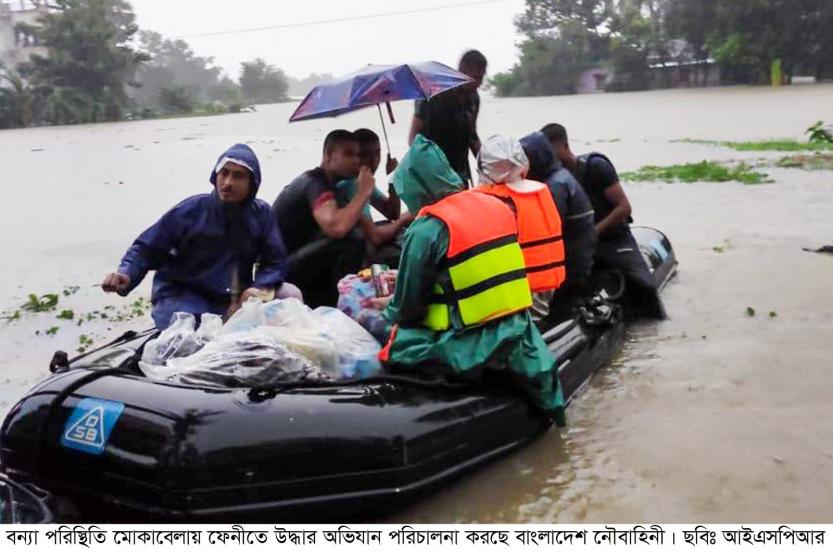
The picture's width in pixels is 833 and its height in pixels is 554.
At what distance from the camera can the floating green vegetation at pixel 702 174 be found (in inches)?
507

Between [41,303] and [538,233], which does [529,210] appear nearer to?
[538,233]

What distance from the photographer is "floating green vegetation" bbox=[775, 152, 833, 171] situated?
1367cm

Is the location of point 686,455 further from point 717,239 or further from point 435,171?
point 717,239

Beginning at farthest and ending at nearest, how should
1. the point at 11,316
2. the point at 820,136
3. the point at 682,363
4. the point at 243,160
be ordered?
1. the point at 820,136
2. the point at 11,316
3. the point at 682,363
4. the point at 243,160

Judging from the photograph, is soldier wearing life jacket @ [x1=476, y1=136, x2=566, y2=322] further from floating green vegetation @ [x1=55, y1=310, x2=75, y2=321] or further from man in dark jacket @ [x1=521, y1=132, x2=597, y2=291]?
floating green vegetation @ [x1=55, y1=310, x2=75, y2=321]

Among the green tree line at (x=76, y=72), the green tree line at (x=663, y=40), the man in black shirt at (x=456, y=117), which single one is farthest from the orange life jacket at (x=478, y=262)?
the green tree line at (x=76, y=72)

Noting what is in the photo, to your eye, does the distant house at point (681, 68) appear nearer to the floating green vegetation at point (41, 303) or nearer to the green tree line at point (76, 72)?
the green tree line at point (76, 72)

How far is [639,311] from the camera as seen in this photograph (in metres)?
6.12

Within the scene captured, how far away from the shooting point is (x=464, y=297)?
144 inches

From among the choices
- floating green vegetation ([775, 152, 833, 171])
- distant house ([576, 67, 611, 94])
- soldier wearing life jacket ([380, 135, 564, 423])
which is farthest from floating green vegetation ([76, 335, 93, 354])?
distant house ([576, 67, 611, 94])

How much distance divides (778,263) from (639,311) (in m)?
2.21

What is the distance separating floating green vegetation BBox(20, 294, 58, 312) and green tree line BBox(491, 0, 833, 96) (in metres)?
37.9

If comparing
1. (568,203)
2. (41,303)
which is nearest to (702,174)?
(568,203)

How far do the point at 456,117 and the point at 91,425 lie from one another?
11.4 feet
